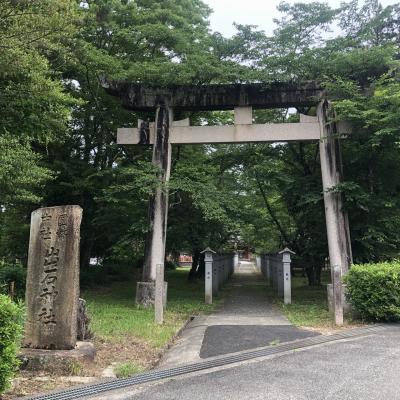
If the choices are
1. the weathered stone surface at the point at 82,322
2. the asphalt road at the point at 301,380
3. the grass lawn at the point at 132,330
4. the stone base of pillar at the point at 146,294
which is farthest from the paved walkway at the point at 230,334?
the stone base of pillar at the point at 146,294

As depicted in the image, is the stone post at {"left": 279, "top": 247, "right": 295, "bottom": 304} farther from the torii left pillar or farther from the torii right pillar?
the torii left pillar

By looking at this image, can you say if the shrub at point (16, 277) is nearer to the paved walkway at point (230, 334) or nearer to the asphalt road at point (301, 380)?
the paved walkway at point (230, 334)

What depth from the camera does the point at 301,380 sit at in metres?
5.10

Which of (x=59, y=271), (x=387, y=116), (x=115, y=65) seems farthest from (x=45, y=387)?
(x=115, y=65)

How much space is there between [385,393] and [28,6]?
8.80 m

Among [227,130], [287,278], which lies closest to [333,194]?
[287,278]

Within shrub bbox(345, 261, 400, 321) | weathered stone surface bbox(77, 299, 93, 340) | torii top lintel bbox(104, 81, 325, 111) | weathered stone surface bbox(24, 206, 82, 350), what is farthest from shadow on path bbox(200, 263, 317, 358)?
torii top lintel bbox(104, 81, 325, 111)

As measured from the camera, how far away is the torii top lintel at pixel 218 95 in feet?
42.5

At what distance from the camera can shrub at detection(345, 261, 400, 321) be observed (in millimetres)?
9141

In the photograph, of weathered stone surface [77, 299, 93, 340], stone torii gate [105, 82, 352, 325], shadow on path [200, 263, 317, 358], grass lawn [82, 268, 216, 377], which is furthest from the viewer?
stone torii gate [105, 82, 352, 325]

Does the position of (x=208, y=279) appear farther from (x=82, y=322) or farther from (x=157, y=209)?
(x=82, y=322)

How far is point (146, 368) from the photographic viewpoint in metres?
5.82

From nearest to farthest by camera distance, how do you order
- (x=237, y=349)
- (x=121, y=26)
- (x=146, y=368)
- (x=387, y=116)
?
(x=146, y=368)
(x=237, y=349)
(x=387, y=116)
(x=121, y=26)

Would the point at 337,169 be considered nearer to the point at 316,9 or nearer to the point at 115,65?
the point at 316,9
